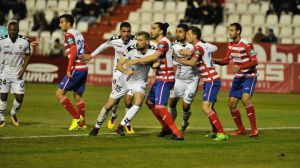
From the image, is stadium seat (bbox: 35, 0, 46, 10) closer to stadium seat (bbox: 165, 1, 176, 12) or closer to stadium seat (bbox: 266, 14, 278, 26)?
stadium seat (bbox: 165, 1, 176, 12)

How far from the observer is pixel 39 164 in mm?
13398

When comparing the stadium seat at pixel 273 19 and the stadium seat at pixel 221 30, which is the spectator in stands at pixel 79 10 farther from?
the stadium seat at pixel 273 19

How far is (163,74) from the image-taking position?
17312 millimetres

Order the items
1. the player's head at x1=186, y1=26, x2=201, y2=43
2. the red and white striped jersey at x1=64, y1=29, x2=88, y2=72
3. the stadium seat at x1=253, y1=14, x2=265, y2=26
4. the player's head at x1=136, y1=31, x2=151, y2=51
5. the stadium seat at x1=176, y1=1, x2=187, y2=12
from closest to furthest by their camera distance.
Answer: the player's head at x1=136, y1=31, x2=151, y2=51 < the player's head at x1=186, y1=26, x2=201, y2=43 < the red and white striped jersey at x1=64, y1=29, x2=88, y2=72 < the stadium seat at x1=253, y1=14, x2=265, y2=26 < the stadium seat at x1=176, y1=1, x2=187, y2=12

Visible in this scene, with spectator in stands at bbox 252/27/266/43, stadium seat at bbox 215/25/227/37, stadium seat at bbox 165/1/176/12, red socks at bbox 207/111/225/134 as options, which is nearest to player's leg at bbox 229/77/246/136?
red socks at bbox 207/111/225/134

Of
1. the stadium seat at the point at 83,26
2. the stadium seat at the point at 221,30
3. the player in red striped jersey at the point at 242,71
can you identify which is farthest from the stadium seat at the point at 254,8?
the player in red striped jersey at the point at 242,71

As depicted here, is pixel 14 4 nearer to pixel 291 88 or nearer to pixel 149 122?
pixel 291 88

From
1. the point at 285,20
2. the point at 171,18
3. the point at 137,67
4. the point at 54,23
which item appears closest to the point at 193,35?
the point at 137,67

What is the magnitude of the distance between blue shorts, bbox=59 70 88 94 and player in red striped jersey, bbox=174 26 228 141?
280 cm

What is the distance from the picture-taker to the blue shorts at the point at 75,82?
1933 cm

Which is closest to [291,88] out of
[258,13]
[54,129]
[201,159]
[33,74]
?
[258,13]

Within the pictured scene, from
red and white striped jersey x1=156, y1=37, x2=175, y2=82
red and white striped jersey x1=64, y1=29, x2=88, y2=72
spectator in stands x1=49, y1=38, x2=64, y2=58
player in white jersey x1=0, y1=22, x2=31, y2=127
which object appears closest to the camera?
red and white striped jersey x1=156, y1=37, x2=175, y2=82

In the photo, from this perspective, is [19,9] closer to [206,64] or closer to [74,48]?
[74,48]

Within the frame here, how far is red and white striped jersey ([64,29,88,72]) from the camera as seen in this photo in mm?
19031
